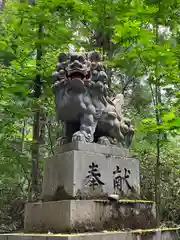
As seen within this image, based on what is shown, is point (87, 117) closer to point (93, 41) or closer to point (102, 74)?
point (102, 74)

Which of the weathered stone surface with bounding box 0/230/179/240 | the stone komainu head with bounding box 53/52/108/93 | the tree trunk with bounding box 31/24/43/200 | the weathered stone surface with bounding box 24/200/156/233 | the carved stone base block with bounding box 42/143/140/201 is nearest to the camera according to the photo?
the weathered stone surface with bounding box 0/230/179/240

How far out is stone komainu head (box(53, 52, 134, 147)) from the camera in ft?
13.9

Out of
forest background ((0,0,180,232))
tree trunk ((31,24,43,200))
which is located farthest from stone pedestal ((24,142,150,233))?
tree trunk ((31,24,43,200))

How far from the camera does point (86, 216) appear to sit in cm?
365

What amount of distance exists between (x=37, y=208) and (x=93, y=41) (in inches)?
206

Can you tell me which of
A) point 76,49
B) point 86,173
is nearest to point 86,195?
point 86,173

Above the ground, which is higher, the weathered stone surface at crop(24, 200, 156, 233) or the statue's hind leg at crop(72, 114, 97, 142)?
the statue's hind leg at crop(72, 114, 97, 142)

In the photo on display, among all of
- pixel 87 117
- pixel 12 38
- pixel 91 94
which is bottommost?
pixel 87 117

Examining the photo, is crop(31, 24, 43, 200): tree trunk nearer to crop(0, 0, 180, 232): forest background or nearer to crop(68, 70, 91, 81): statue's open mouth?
crop(0, 0, 180, 232): forest background

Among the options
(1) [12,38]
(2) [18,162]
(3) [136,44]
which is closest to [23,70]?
(1) [12,38]

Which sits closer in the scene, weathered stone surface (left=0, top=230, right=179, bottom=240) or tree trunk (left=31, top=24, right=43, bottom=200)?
weathered stone surface (left=0, top=230, right=179, bottom=240)

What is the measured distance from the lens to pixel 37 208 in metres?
4.07

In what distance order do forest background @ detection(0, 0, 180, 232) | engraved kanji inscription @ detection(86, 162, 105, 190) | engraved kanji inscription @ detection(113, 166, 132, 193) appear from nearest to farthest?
engraved kanji inscription @ detection(86, 162, 105, 190), engraved kanji inscription @ detection(113, 166, 132, 193), forest background @ detection(0, 0, 180, 232)

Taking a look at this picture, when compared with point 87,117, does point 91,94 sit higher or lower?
higher
